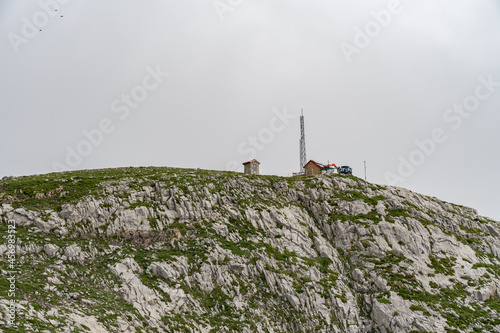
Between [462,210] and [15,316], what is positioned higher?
[462,210]

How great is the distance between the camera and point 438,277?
202 ft

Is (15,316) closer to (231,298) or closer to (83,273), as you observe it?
(83,273)

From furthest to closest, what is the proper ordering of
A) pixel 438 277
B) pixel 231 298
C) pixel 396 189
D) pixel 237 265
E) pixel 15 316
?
pixel 396 189 → pixel 438 277 → pixel 237 265 → pixel 231 298 → pixel 15 316

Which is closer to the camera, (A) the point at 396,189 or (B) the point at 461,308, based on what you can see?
(B) the point at 461,308

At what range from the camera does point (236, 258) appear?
58.0 meters

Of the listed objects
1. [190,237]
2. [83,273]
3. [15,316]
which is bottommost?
[15,316]

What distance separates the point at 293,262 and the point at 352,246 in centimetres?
1336

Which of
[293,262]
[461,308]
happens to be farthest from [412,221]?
[293,262]

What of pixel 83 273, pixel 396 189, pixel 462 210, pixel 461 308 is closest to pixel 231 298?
pixel 83 273

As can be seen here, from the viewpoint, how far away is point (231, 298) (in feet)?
173

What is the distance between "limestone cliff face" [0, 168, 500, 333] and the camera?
4556 cm

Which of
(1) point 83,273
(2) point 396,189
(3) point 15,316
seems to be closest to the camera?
(3) point 15,316

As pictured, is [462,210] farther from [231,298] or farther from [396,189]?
[231,298]

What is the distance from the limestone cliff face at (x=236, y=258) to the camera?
149ft
